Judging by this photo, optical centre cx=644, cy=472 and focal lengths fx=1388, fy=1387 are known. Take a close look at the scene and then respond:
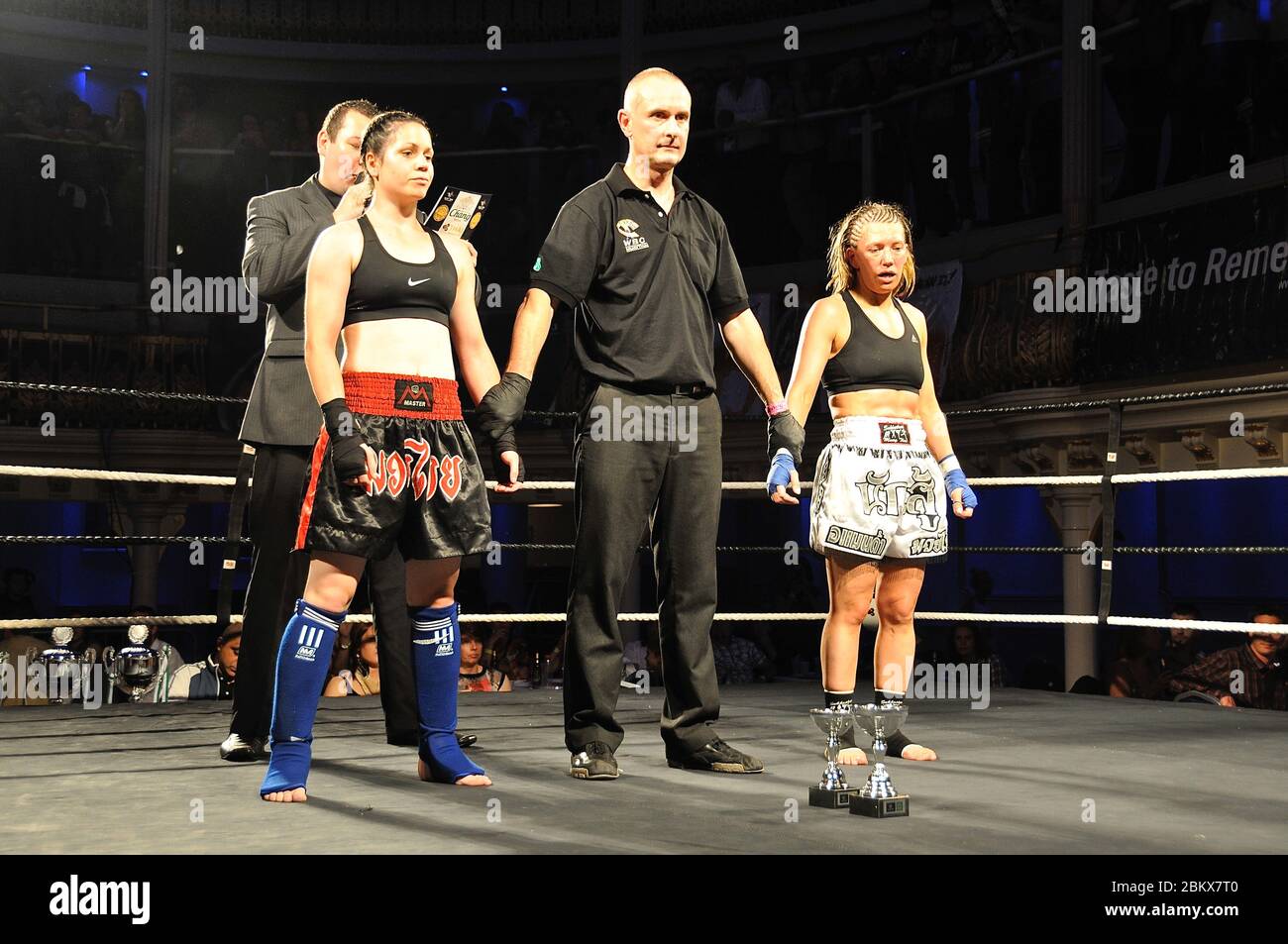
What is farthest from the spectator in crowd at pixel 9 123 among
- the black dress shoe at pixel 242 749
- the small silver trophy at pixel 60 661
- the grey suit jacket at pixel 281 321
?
the black dress shoe at pixel 242 749

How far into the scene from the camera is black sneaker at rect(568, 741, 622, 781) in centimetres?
292

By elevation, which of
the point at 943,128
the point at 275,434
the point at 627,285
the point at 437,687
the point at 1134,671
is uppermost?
the point at 943,128

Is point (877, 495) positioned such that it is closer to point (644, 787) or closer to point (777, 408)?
point (777, 408)

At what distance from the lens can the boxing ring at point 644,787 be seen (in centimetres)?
222

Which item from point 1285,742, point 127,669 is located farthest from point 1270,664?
point 127,669

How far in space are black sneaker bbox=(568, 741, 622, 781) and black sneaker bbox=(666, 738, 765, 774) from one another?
18 cm

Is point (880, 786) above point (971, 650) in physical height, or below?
above

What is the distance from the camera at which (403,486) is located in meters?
2.71

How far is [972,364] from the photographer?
32.1 feet

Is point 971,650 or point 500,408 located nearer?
point 500,408

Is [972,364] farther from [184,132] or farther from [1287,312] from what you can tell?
[184,132]

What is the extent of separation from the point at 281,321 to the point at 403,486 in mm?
781

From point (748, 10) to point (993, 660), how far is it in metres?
6.97

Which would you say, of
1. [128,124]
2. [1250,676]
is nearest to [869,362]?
[1250,676]
